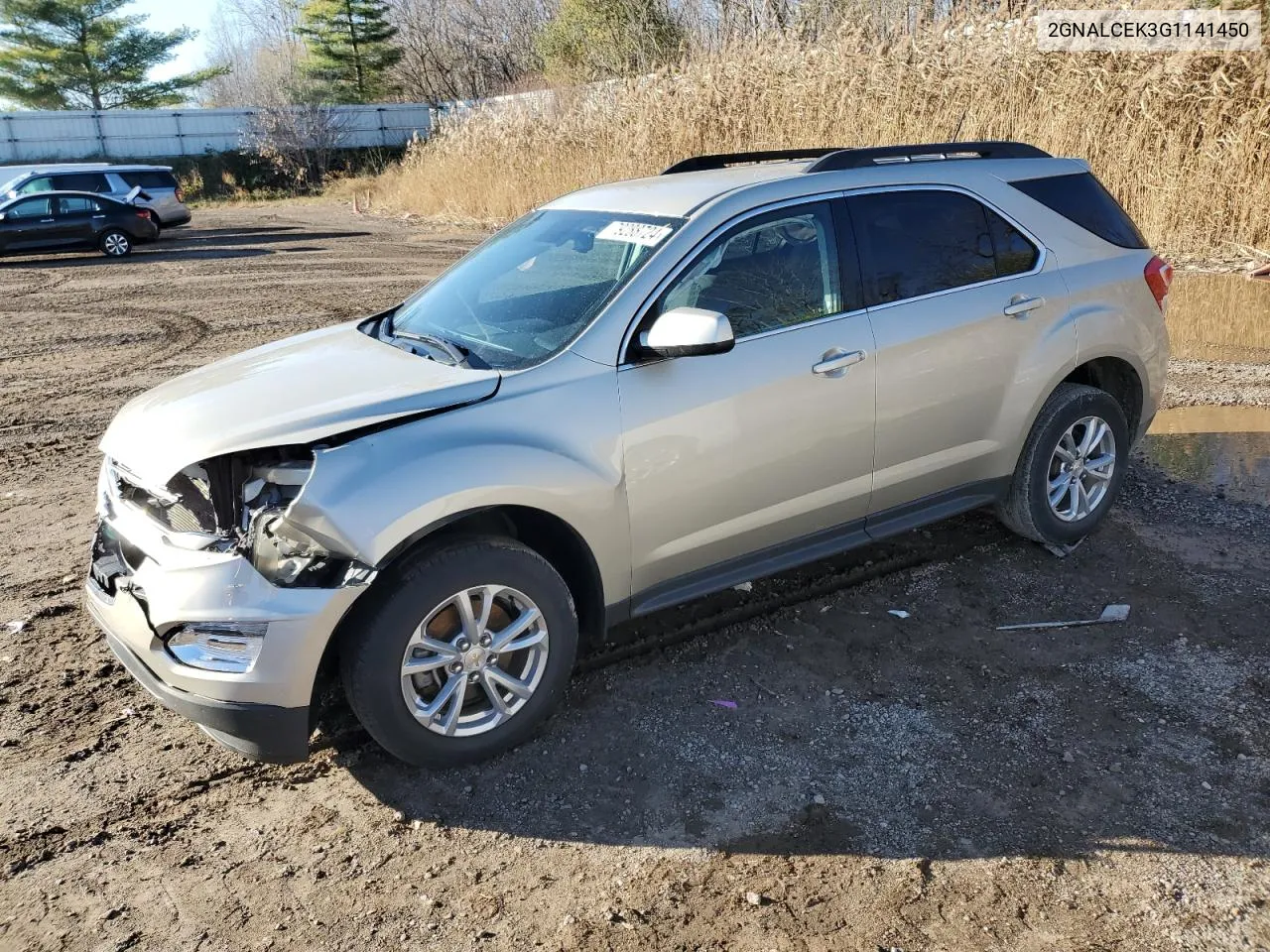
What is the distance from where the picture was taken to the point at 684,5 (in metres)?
34.1

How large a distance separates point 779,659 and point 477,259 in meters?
2.25

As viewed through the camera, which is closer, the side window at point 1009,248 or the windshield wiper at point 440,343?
the windshield wiper at point 440,343

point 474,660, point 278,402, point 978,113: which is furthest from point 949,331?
point 978,113

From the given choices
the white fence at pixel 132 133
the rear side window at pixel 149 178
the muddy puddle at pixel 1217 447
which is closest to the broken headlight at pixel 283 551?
the muddy puddle at pixel 1217 447

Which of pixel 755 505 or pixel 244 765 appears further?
pixel 755 505

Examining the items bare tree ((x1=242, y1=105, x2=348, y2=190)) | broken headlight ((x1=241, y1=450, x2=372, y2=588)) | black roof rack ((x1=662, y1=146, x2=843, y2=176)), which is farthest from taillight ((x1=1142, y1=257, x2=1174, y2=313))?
bare tree ((x1=242, y1=105, x2=348, y2=190))

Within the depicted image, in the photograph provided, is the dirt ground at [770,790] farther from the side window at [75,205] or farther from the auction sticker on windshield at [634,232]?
the side window at [75,205]

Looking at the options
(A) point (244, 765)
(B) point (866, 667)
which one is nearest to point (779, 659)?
(B) point (866, 667)

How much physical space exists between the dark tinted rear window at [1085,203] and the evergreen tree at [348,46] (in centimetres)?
5721

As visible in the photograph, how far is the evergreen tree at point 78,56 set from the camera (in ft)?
190

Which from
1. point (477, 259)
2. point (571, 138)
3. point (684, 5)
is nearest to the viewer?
point (477, 259)

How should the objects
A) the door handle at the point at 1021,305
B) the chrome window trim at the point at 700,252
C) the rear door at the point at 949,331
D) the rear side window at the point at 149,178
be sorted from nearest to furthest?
the chrome window trim at the point at 700,252
the rear door at the point at 949,331
the door handle at the point at 1021,305
the rear side window at the point at 149,178

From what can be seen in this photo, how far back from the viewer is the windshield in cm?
379

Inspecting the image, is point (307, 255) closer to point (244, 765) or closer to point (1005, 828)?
point (244, 765)
